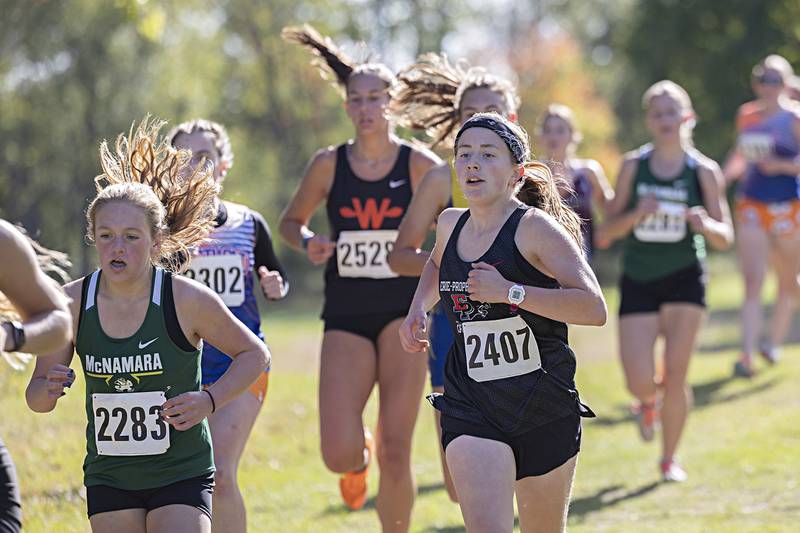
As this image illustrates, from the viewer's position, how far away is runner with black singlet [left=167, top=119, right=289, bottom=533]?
545cm

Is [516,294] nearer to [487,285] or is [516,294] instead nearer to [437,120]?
[487,285]

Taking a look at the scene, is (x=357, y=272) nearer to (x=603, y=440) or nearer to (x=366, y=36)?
(x=603, y=440)

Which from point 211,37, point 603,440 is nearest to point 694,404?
point 603,440

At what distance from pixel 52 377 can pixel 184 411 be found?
48 centimetres

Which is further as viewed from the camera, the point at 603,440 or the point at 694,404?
the point at 694,404

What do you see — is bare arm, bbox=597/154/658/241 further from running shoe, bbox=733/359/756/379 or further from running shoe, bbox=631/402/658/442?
running shoe, bbox=733/359/756/379

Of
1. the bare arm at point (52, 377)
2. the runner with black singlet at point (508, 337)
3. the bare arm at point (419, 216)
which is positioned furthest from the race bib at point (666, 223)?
the bare arm at point (52, 377)

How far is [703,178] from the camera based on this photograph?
27.6ft

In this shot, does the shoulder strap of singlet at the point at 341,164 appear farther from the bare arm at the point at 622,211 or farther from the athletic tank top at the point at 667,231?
the athletic tank top at the point at 667,231

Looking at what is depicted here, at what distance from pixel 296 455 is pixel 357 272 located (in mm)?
4100

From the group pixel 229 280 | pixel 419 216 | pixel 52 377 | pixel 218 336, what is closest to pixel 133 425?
pixel 52 377

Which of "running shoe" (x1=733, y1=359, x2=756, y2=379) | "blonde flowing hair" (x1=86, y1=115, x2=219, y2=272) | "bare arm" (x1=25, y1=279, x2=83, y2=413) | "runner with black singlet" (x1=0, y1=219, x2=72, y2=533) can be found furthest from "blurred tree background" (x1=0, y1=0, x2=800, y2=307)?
"running shoe" (x1=733, y1=359, x2=756, y2=379)

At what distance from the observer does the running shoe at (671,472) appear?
857cm

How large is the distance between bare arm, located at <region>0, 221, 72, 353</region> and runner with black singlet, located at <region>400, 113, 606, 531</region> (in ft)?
4.75
